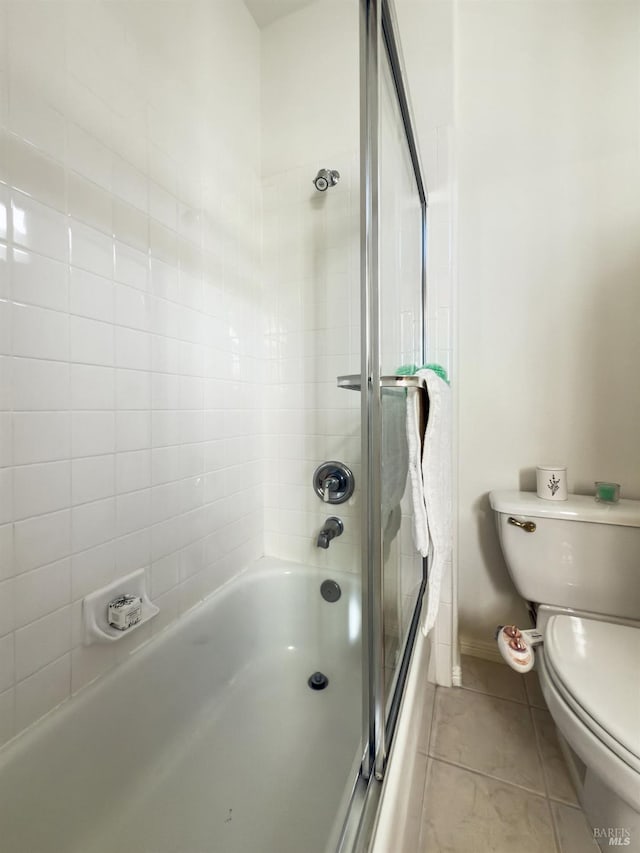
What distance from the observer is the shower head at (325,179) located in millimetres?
1253

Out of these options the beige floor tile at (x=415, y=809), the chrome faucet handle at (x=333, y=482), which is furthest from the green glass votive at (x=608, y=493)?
the beige floor tile at (x=415, y=809)

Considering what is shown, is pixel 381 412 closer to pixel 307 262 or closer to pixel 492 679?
pixel 307 262

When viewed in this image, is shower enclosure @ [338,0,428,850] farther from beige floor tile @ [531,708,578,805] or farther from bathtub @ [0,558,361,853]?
beige floor tile @ [531,708,578,805]

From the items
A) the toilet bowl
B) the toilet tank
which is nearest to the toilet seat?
the toilet bowl

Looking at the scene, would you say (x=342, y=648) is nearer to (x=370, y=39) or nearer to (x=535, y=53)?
(x=370, y=39)

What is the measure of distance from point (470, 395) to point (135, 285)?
45.6 inches

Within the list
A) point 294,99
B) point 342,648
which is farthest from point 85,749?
point 294,99

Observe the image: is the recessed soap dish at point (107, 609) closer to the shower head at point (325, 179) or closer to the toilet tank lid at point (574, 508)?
the toilet tank lid at point (574, 508)

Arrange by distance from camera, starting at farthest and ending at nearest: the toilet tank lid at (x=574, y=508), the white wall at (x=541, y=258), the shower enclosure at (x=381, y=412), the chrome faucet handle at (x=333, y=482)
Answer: the chrome faucet handle at (x=333, y=482)
the white wall at (x=541, y=258)
the toilet tank lid at (x=574, y=508)
the shower enclosure at (x=381, y=412)

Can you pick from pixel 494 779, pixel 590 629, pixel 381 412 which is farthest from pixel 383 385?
pixel 494 779

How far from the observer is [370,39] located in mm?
601

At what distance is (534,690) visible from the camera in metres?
1.24

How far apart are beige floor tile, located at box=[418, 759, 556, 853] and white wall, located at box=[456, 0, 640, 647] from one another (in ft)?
1.66

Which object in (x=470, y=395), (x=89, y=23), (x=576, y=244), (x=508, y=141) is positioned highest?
(x=508, y=141)
